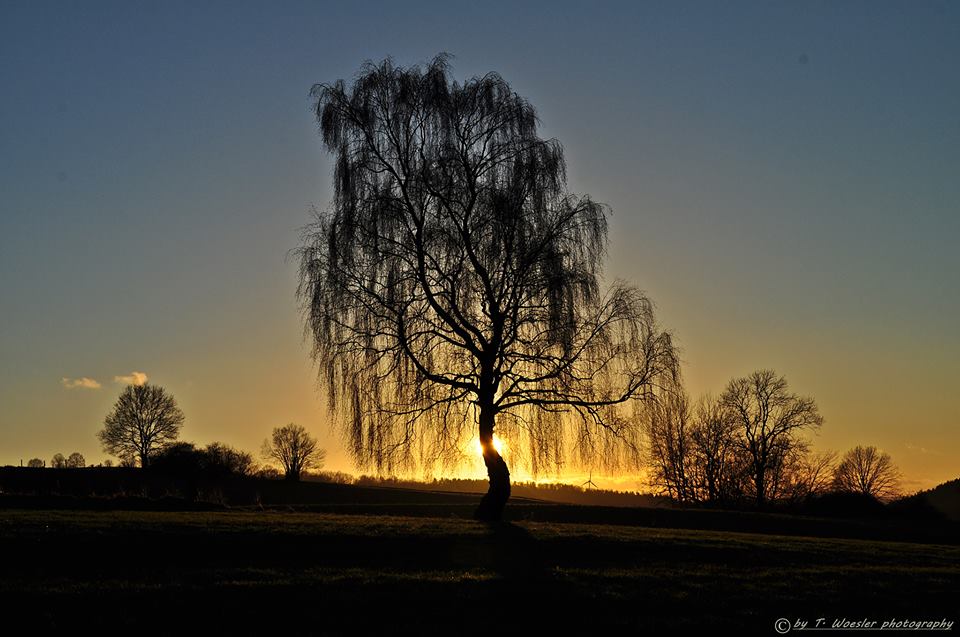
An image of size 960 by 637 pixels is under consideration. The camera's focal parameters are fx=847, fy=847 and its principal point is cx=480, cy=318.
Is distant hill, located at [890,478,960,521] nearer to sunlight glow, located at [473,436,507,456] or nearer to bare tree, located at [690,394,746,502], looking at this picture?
bare tree, located at [690,394,746,502]

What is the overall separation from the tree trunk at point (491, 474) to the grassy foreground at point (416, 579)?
228cm

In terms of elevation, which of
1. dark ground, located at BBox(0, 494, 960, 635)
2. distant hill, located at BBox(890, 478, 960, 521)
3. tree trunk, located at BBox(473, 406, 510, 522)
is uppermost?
tree trunk, located at BBox(473, 406, 510, 522)

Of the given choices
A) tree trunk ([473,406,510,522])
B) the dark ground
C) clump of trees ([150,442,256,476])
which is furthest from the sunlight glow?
clump of trees ([150,442,256,476])

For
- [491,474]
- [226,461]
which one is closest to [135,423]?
[226,461]

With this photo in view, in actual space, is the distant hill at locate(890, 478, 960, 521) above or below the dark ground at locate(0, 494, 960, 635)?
below

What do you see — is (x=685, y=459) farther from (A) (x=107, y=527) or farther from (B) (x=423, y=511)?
(A) (x=107, y=527)

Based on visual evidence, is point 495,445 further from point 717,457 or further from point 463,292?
point 717,457

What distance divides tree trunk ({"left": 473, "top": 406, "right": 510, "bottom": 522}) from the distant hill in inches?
1629

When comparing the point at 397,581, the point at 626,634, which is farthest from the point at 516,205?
the point at 626,634

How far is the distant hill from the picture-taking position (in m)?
57.5

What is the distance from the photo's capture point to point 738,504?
193 feet

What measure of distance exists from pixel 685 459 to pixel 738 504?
981cm

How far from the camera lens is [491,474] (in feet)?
83.6

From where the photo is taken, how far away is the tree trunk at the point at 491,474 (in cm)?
2469
